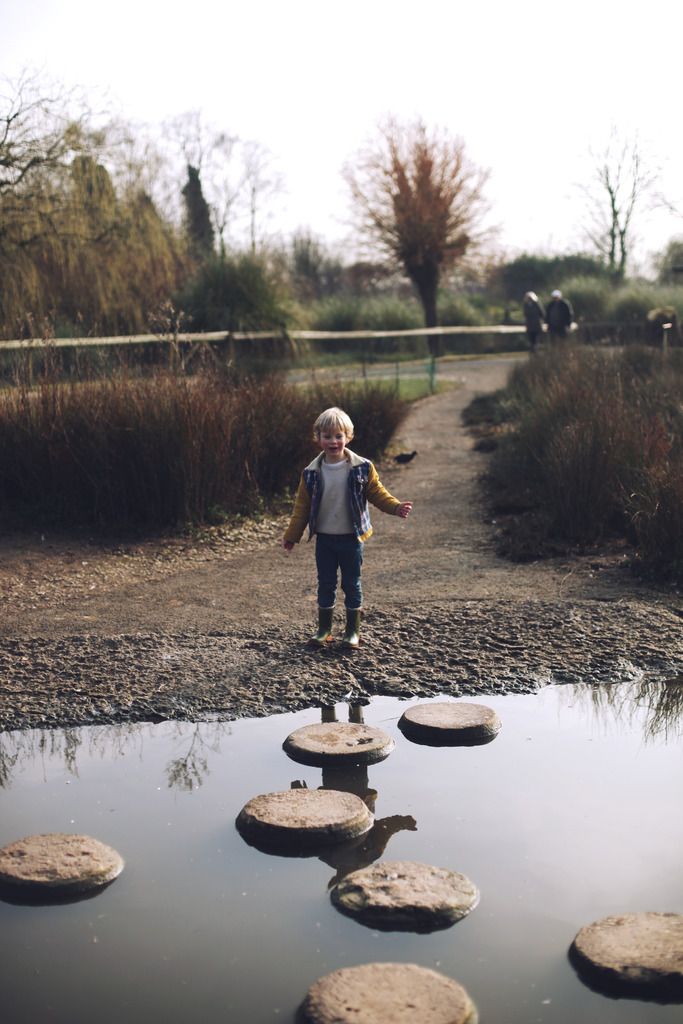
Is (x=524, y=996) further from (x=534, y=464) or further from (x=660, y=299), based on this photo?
(x=660, y=299)

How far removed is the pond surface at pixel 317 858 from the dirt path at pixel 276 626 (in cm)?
25

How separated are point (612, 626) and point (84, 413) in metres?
4.68

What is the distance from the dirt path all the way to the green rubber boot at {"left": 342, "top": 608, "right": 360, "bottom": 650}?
71mm

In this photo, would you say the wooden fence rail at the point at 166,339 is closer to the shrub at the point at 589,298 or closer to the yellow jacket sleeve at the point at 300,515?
the shrub at the point at 589,298

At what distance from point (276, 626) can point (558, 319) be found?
18.0 metres

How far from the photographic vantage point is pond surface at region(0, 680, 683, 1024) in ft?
9.43

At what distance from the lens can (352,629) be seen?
579cm

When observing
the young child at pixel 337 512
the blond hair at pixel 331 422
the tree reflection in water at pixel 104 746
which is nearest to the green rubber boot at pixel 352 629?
the young child at pixel 337 512

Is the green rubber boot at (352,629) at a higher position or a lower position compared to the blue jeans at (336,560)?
lower

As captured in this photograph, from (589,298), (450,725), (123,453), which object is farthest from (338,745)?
(589,298)

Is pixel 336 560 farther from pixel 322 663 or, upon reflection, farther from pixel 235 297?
pixel 235 297

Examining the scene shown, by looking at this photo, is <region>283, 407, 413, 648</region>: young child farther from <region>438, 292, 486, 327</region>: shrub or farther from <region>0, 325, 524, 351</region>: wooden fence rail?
<region>438, 292, 486, 327</region>: shrub

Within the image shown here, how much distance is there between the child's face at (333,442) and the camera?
5.75 m

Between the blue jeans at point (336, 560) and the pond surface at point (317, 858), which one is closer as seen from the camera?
the pond surface at point (317, 858)
